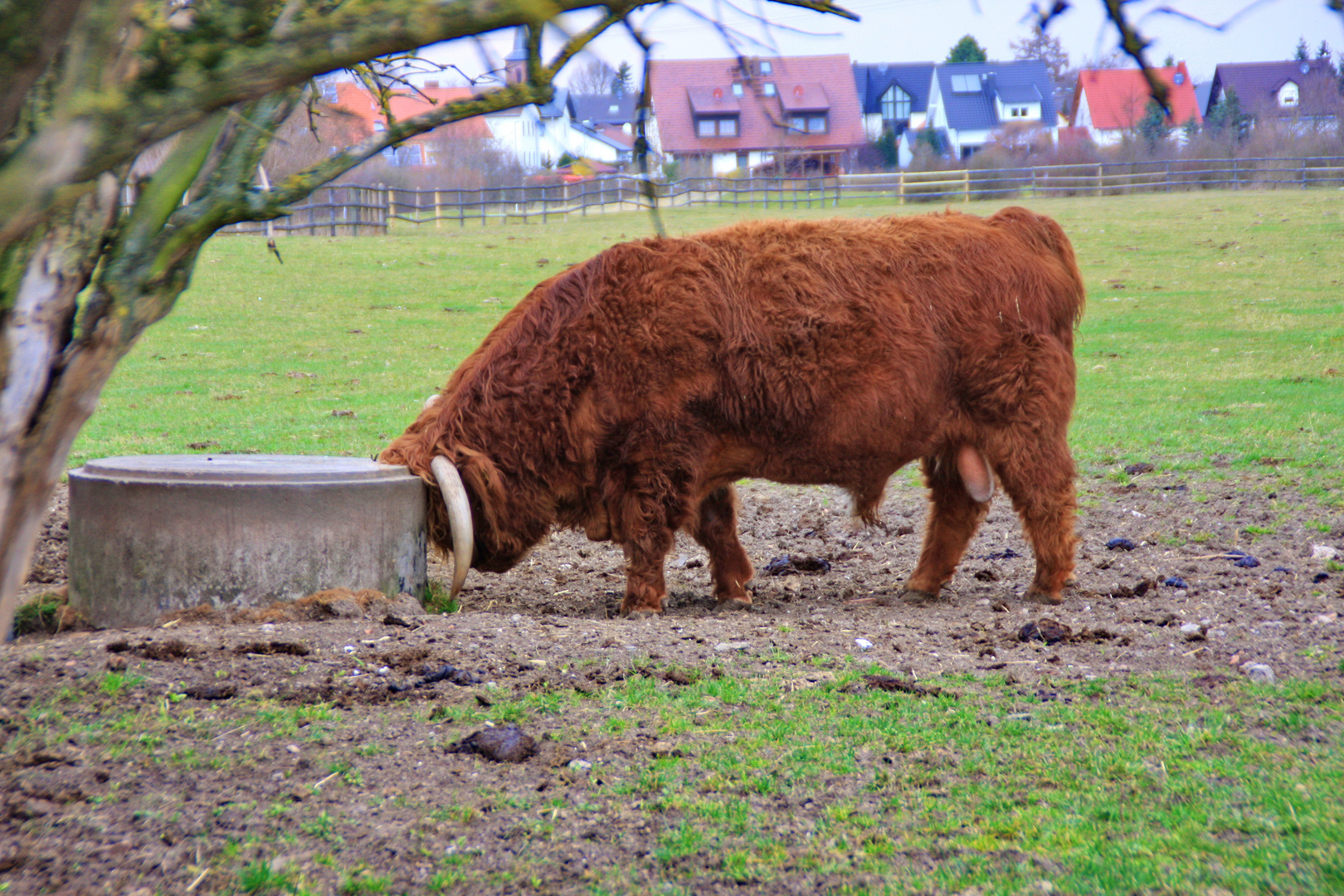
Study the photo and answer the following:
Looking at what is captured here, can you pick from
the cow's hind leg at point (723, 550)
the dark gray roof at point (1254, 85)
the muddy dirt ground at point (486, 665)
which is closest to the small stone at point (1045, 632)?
the muddy dirt ground at point (486, 665)

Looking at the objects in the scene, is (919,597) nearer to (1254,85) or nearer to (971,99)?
(971,99)

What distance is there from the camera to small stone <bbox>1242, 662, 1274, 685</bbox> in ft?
12.5

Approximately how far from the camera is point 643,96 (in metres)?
3.12

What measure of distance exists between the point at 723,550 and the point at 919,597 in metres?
1.02

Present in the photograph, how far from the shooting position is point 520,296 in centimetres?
1930

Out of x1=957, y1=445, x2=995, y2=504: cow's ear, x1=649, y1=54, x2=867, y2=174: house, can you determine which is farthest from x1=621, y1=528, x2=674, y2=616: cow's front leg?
x1=649, y1=54, x2=867, y2=174: house

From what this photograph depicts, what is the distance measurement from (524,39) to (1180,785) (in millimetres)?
2540

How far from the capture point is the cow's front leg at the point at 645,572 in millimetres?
5312

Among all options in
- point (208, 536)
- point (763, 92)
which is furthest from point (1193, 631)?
point (208, 536)

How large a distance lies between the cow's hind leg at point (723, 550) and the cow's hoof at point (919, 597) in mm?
784

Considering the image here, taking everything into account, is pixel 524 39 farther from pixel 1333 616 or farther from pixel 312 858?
pixel 1333 616

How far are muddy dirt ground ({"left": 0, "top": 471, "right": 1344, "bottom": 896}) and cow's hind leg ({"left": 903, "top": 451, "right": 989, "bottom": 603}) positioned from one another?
196 millimetres

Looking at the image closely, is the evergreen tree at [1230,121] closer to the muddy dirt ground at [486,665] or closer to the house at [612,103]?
the house at [612,103]

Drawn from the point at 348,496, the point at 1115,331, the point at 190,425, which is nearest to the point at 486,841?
the point at 348,496
